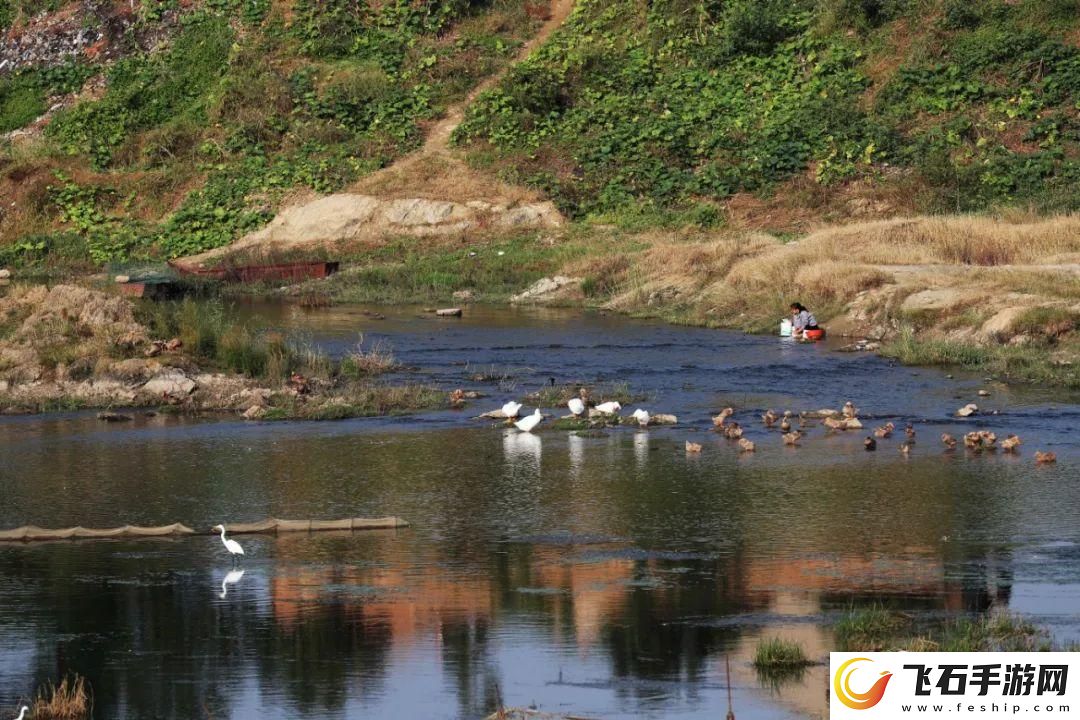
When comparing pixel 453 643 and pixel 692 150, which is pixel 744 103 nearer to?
pixel 692 150

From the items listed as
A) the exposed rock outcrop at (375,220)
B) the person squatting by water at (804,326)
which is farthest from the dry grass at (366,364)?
the exposed rock outcrop at (375,220)

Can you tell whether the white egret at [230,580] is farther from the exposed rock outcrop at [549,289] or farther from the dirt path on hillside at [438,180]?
the dirt path on hillside at [438,180]

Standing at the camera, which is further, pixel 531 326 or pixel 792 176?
pixel 792 176

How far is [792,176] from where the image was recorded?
41781 millimetres

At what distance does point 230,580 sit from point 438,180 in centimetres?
3135

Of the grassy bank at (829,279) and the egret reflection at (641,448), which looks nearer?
the egret reflection at (641,448)

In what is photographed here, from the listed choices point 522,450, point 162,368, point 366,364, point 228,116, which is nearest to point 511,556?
point 522,450

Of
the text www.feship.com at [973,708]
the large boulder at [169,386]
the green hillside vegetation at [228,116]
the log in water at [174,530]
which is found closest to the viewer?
the text www.feship.com at [973,708]

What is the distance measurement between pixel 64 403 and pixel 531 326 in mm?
10989

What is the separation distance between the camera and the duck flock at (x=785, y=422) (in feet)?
62.9

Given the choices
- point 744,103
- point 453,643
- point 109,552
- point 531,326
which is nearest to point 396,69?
point 744,103

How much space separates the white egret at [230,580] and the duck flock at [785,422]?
664 centimetres

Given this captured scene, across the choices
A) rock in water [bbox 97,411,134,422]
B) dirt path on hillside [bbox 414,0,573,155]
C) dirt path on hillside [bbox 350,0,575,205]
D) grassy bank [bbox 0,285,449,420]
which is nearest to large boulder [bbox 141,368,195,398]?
grassy bank [bbox 0,285,449,420]

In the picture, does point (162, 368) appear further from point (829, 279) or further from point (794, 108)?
point (794, 108)
